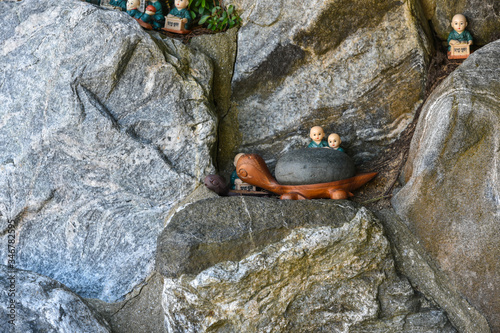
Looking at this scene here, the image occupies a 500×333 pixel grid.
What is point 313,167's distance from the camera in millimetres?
3846

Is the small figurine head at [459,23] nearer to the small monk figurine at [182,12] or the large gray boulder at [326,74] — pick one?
the large gray boulder at [326,74]

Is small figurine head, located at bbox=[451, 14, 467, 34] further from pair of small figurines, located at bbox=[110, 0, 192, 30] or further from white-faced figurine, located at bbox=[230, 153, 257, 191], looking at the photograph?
pair of small figurines, located at bbox=[110, 0, 192, 30]

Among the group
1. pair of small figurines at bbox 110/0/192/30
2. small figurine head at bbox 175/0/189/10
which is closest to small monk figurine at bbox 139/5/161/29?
pair of small figurines at bbox 110/0/192/30

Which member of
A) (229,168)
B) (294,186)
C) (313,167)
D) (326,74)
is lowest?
(229,168)

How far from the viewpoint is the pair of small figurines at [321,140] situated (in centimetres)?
416

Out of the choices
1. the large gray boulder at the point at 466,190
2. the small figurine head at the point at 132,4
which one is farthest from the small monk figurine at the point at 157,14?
the large gray boulder at the point at 466,190

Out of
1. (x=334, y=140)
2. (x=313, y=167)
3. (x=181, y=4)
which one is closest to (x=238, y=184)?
(x=313, y=167)

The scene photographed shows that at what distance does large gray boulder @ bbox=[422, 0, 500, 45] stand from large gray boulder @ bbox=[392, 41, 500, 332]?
84cm

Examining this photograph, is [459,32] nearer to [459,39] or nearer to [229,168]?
[459,39]

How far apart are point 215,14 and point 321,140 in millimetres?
1591

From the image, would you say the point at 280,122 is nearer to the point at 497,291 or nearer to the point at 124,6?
the point at 124,6

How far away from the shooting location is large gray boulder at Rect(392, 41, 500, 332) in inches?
131

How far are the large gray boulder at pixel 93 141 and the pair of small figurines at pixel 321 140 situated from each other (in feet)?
2.64

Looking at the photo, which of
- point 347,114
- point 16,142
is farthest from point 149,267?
point 347,114
